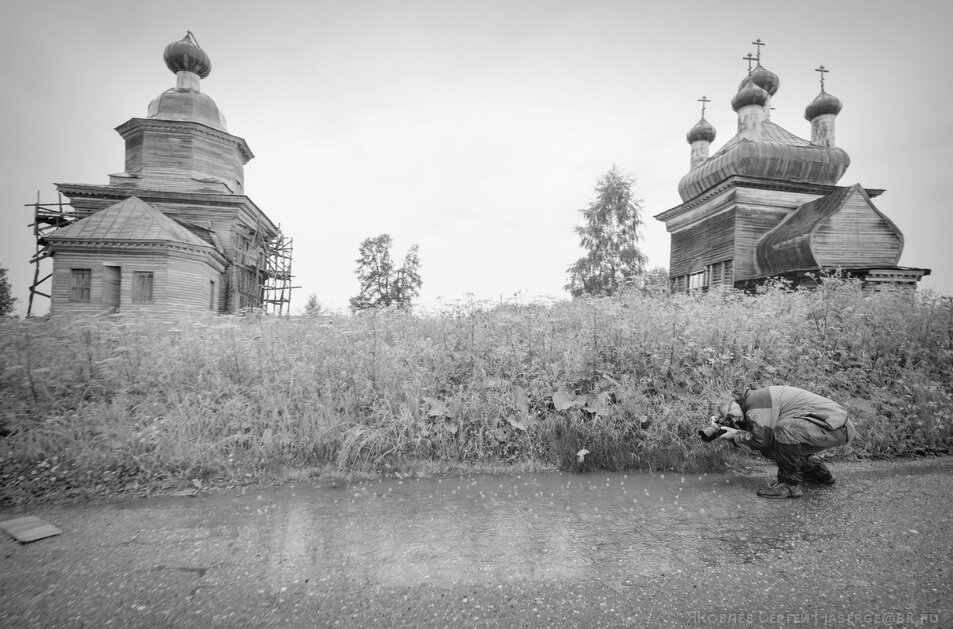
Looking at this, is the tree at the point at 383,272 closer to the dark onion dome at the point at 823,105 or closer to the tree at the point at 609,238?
the tree at the point at 609,238

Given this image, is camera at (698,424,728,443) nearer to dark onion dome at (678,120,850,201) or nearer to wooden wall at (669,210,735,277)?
wooden wall at (669,210,735,277)

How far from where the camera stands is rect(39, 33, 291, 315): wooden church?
20172 mm

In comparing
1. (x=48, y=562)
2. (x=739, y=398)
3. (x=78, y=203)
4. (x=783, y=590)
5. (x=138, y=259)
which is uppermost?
(x=78, y=203)

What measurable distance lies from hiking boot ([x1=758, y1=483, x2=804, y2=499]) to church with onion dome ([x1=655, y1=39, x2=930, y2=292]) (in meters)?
16.1

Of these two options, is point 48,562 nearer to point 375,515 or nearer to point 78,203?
point 375,515

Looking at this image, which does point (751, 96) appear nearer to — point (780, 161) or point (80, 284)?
point (780, 161)

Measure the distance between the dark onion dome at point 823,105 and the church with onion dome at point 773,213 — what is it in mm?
47

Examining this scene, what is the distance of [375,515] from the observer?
12.5 ft

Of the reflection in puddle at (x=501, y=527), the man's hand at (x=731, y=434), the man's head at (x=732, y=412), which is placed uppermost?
the man's head at (x=732, y=412)

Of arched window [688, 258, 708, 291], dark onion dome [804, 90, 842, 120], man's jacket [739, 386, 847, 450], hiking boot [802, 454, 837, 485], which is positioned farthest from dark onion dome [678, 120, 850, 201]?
hiking boot [802, 454, 837, 485]

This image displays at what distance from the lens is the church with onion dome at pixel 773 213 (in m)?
18.3

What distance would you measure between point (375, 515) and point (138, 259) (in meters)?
22.8

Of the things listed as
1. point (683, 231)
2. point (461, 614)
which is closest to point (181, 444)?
point (461, 614)

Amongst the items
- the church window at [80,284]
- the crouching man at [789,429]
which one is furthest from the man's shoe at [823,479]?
the church window at [80,284]
